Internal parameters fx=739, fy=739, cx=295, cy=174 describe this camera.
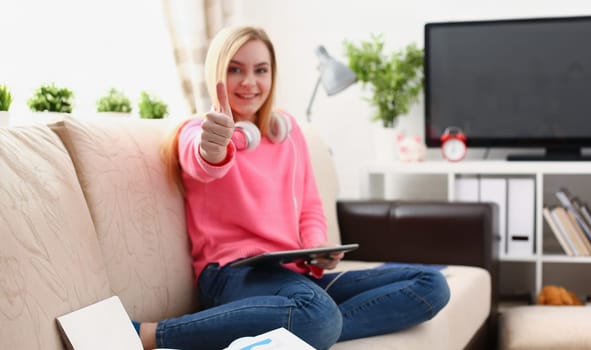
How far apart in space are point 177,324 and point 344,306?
1.36 ft

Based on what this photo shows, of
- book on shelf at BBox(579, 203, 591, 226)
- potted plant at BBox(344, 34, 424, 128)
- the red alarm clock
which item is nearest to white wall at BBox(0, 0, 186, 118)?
potted plant at BBox(344, 34, 424, 128)

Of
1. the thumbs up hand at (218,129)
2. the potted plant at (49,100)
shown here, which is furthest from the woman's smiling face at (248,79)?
the potted plant at (49,100)

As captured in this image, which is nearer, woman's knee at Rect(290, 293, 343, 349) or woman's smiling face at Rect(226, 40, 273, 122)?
woman's knee at Rect(290, 293, 343, 349)

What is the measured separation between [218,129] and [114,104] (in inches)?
35.6

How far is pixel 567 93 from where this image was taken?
9.77 feet

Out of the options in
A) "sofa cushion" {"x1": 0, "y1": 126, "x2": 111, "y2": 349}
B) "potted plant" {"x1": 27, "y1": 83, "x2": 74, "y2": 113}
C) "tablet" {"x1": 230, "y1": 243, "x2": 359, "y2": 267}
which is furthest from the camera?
"potted plant" {"x1": 27, "y1": 83, "x2": 74, "y2": 113}

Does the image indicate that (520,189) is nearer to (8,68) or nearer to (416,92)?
(416,92)

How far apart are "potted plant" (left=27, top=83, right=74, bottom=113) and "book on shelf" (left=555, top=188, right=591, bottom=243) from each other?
74.3 inches

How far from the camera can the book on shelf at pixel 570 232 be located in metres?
2.83

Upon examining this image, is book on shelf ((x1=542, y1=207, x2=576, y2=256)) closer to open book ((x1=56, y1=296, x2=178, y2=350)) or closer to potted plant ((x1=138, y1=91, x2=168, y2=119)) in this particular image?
potted plant ((x1=138, y1=91, x2=168, y2=119))

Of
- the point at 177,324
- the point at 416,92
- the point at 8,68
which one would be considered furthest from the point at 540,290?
the point at 8,68

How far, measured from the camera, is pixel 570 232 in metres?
2.84

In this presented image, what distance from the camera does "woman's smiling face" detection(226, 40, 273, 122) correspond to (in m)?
1.79

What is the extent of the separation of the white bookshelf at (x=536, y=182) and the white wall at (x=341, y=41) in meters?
0.20
